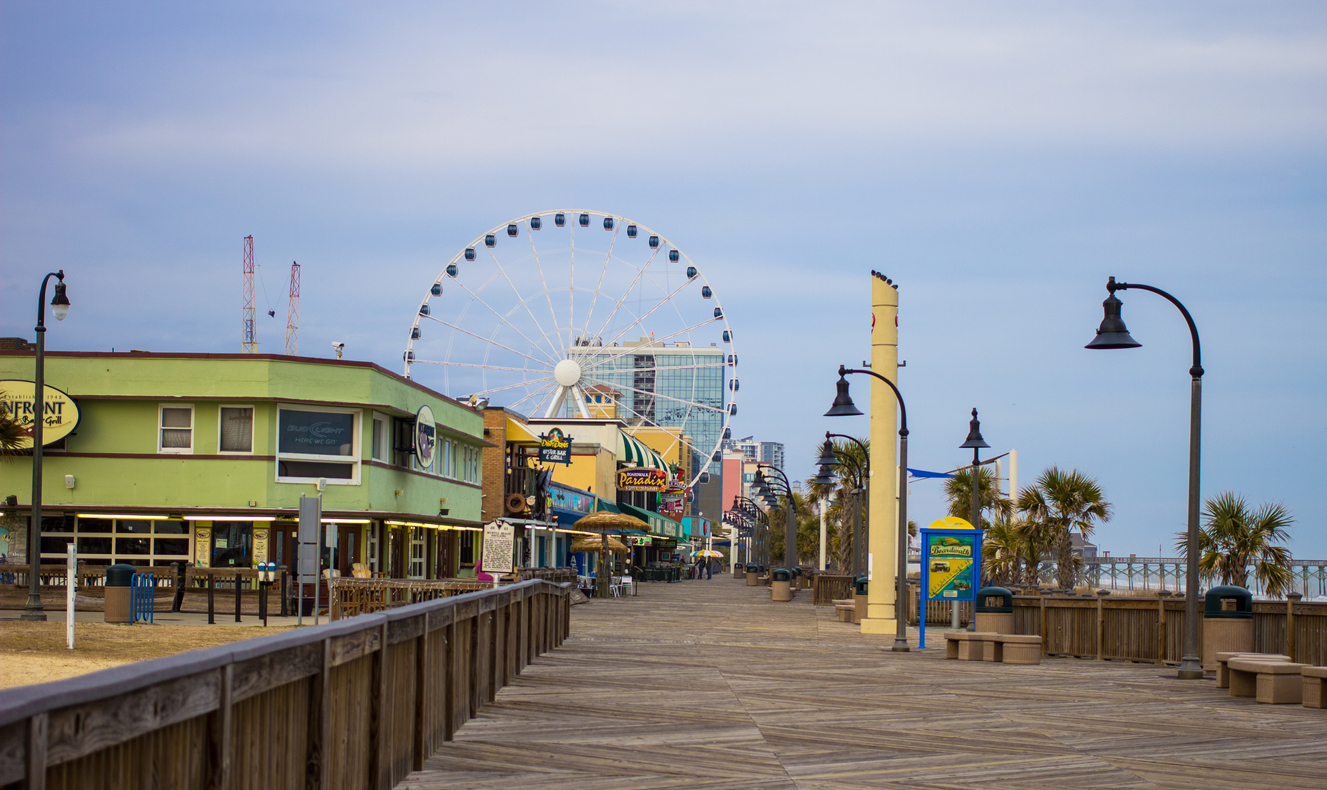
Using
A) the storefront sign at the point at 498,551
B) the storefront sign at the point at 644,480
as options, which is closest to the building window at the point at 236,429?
the storefront sign at the point at 498,551

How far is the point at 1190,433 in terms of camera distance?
1681 centimetres

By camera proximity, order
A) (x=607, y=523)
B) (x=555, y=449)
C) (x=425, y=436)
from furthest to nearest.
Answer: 1. (x=555, y=449)
2. (x=607, y=523)
3. (x=425, y=436)

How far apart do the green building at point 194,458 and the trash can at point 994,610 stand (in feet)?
54.0

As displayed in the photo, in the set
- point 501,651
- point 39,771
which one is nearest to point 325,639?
point 39,771

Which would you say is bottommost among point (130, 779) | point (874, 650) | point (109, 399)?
point (874, 650)

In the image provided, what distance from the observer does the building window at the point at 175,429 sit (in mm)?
31453

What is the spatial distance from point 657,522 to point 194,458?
65712mm

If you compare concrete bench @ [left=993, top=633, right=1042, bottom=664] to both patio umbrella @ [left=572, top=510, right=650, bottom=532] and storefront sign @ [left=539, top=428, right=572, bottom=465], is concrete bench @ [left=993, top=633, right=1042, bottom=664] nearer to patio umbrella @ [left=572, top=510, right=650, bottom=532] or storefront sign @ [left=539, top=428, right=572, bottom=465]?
patio umbrella @ [left=572, top=510, right=650, bottom=532]

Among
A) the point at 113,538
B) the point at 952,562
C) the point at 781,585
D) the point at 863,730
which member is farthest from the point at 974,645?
the point at 781,585

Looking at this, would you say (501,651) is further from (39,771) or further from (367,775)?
(39,771)

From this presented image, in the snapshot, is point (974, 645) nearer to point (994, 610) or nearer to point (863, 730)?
point (994, 610)

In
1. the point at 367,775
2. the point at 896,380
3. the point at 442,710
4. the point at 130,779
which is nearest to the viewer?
the point at 130,779

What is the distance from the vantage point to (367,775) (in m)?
6.71

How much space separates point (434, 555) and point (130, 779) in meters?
37.3
